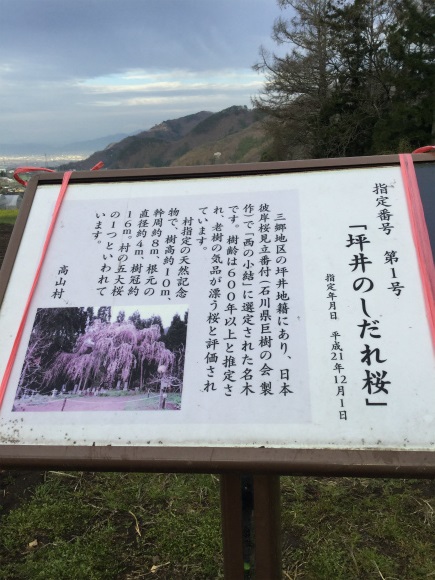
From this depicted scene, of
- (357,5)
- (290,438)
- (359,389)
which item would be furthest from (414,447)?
(357,5)

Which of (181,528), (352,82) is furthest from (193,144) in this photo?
(181,528)

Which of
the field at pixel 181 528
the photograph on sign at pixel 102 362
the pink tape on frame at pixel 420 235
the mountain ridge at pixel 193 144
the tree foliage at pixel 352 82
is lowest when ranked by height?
the field at pixel 181 528

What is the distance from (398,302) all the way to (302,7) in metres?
30.8

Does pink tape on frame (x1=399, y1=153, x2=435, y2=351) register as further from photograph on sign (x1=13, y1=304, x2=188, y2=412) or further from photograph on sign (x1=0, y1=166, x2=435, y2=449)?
photograph on sign (x1=13, y1=304, x2=188, y2=412)

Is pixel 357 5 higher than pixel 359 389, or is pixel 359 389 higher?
pixel 357 5

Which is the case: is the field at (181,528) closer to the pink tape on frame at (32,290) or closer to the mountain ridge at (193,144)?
the pink tape on frame at (32,290)

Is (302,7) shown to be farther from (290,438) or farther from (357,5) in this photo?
(290,438)

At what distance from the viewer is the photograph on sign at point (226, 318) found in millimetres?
1345

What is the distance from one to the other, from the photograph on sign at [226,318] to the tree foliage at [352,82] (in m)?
22.6

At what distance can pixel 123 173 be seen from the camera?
1850 mm

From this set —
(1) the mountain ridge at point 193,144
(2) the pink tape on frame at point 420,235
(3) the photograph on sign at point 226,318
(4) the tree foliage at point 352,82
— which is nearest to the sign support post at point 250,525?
(3) the photograph on sign at point 226,318

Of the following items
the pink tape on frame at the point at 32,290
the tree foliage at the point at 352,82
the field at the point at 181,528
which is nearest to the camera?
the pink tape on frame at the point at 32,290

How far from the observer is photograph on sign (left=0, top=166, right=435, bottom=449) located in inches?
52.9

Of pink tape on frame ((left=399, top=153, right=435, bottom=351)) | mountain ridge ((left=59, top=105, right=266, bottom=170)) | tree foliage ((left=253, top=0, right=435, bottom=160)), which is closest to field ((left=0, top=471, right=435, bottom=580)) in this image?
pink tape on frame ((left=399, top=153, right=435, bottom=351))
